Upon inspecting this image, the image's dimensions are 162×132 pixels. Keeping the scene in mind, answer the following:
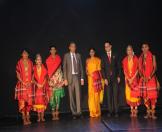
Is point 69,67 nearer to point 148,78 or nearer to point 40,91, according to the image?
point 40,91

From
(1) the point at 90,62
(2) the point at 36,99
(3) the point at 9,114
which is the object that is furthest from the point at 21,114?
(1) the point at 90,62

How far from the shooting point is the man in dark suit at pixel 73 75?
30.1 feet

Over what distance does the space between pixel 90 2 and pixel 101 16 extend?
42 centimetres

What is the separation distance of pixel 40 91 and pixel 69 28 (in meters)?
1.84

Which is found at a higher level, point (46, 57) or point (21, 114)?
point (46, 57)

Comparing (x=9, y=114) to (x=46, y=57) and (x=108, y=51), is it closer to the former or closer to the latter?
(x=46, y=57)

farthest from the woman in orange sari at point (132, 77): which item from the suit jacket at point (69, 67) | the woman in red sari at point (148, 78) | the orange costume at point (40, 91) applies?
the orange costume at point (40, 91)

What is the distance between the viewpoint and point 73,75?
9.18 m

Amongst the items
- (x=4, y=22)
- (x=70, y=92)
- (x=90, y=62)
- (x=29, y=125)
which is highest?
(x=4, y=22)

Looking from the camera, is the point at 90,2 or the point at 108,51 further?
the point at 90,2

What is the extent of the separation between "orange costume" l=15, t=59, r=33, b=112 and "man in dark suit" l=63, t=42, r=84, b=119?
788 mm

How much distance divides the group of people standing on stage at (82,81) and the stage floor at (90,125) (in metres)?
0.27

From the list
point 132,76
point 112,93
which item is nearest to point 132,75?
point 132,76

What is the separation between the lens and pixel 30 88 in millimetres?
8898
